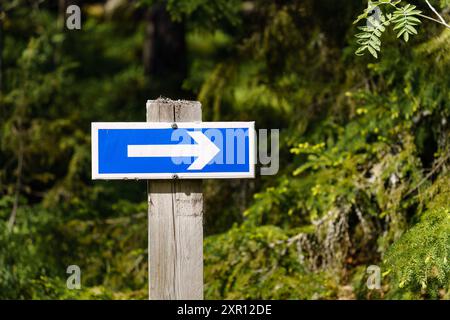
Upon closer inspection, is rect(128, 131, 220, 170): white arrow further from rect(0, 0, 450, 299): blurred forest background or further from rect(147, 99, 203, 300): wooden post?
rect(0, 0, 450, 299): blurred forest background

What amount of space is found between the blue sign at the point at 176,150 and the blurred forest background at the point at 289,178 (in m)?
1.26

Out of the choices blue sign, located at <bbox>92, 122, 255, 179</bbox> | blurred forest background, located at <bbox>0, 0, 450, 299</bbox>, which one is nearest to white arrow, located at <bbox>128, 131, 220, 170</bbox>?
blue sign, located at <bbox>92, 122, 255, 179</bbox>

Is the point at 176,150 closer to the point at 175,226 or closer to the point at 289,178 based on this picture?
the point at 175,226

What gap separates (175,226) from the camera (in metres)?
3.67

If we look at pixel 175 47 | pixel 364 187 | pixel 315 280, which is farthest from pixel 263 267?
pixel 175 47

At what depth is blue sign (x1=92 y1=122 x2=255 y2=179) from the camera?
11.9 ft

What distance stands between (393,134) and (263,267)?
4.47 ft

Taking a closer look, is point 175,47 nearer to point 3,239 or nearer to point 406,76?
point 3,239

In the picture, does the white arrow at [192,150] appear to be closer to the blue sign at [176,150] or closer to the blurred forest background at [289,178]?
the blue sign at [176,150]

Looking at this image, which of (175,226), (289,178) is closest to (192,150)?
(175,226)

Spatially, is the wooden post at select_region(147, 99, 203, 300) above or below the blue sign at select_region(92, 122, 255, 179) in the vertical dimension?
below

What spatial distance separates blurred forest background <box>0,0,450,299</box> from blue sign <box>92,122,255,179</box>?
1.26 m

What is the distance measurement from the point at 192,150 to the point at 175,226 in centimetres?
35

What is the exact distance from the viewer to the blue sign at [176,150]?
11.9 ft
